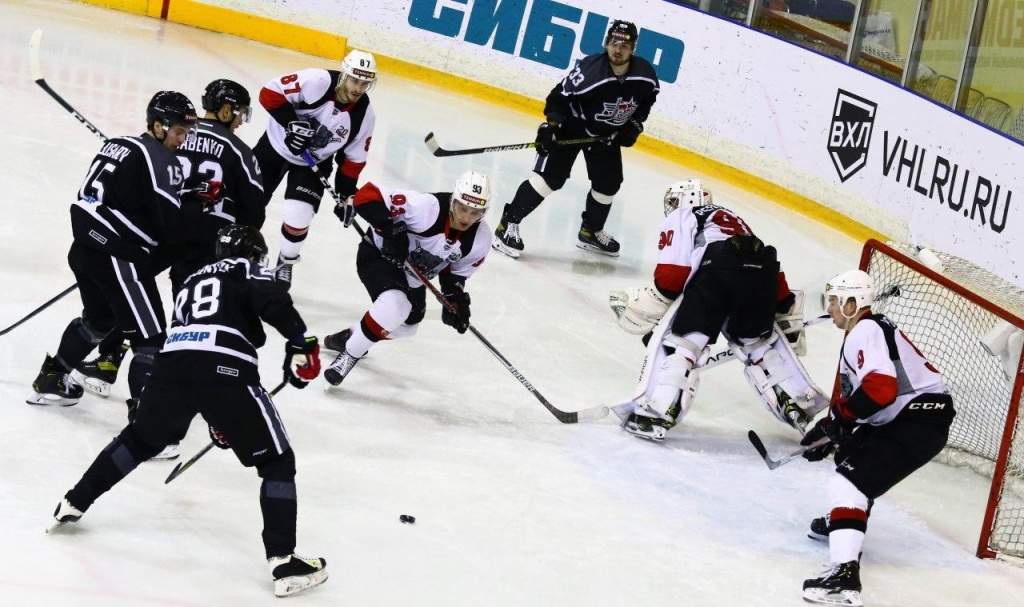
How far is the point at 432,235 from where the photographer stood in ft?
16.4

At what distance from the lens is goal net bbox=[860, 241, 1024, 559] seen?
4.53m

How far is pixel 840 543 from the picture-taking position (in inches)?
160

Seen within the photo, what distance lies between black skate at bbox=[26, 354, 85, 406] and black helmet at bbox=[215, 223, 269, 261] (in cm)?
107

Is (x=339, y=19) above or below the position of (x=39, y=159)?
above

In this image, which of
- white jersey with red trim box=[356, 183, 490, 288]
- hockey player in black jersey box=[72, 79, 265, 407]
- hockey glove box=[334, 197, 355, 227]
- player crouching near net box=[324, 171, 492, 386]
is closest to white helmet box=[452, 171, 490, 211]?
player crouching near net box=[324, 171, 492, 386]

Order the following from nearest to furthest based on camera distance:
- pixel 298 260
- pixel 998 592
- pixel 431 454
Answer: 1. pixel 998 592
2. pixel 431 454
3. pixel 298 260

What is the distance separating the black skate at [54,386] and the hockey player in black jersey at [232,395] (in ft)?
2.87

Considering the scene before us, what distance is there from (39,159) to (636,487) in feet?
12.5

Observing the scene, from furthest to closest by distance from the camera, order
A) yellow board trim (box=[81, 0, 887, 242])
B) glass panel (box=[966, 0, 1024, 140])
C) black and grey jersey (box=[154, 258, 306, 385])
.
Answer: yellow board trim (box=[81, 0, 887, 242]) → glass panel (box=[966, 0, 1024, 140]) → black and grey jersey (box=[154, 258, 306, 385])

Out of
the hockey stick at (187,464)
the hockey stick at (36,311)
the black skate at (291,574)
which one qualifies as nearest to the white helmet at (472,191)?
the hockey stick at (187,464)

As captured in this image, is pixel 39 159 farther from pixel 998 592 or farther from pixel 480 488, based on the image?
pixel 998 592

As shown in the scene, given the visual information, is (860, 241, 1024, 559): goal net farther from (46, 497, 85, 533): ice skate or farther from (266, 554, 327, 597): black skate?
(46, 497, 85, 533): ice skate

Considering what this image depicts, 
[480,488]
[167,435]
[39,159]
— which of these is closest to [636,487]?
[480,488]

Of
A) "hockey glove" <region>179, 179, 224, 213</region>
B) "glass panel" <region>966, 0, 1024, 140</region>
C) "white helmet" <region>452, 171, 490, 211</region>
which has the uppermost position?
"glass panel" <region>966, 0, 1024, 140</region>
